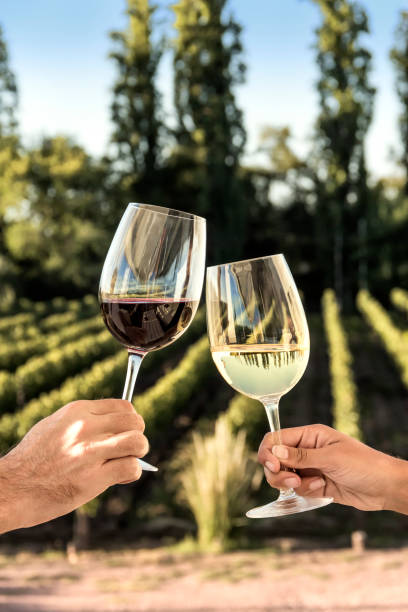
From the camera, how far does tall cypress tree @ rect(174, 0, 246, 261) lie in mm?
34819

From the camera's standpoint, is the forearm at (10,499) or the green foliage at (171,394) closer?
the forearm at (10,499)

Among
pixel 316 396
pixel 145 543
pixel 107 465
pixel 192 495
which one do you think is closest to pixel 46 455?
pixel 107 465

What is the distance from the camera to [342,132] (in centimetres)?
3462

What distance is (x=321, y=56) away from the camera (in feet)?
117

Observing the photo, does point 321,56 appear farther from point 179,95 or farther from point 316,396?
point 316,396

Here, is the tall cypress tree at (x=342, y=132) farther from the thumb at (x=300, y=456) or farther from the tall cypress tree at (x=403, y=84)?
the thumb at (x=300, y=456)

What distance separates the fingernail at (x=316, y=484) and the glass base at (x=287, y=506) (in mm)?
71

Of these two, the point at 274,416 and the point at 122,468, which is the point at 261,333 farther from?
the point at 122,468

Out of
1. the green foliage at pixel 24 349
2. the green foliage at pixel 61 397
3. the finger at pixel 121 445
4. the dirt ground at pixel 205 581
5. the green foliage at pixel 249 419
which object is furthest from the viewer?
the green foliage at pixel 24 349

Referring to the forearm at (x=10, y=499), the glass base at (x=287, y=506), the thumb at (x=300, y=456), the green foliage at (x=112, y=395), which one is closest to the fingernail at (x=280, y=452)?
the thumb at (x=300, y=456)

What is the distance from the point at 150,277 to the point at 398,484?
2.81ft

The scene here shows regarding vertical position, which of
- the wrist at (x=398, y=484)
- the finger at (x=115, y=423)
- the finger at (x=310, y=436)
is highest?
the finger at (x=115, y=423)

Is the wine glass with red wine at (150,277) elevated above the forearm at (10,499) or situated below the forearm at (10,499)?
above

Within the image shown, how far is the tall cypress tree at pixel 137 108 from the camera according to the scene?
35.3 meters
